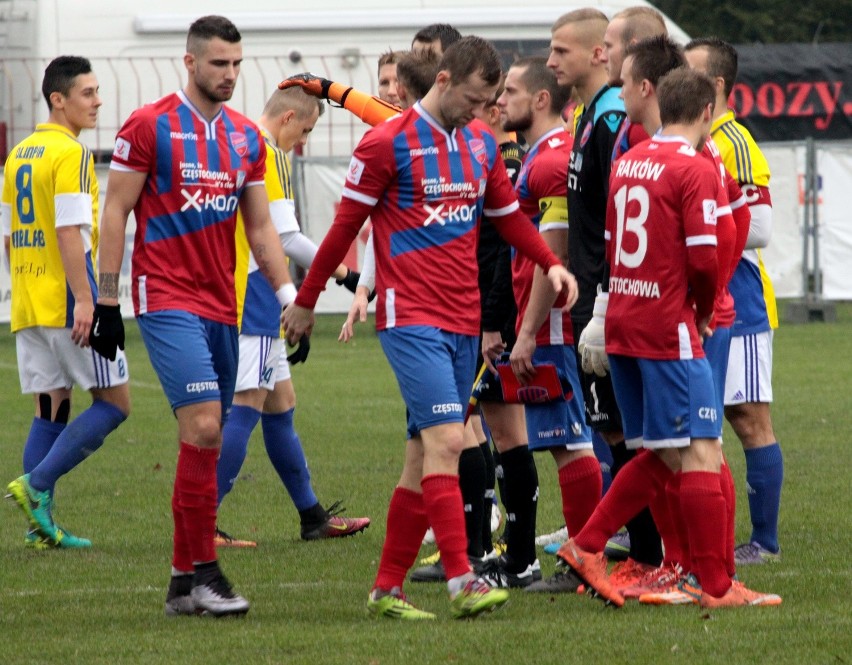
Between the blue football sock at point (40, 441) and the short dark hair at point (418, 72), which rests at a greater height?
the short dark hair at point (418, 72)

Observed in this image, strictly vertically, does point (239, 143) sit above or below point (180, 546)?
above

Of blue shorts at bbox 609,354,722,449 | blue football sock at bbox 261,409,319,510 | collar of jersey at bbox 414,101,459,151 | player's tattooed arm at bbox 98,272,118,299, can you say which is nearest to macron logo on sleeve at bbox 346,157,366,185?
collar of jersey at bbox 414,101,459,151

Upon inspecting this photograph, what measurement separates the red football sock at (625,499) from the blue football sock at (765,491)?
45.0 inches

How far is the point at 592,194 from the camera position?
613 cm

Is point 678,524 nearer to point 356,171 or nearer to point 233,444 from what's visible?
point 356,171

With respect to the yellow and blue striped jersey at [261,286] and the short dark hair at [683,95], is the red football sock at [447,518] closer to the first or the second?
the short dark hair at [683,95]

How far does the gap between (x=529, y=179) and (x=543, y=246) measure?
2.02 ft

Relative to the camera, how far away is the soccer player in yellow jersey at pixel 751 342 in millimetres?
6598

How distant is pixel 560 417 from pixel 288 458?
1979mm

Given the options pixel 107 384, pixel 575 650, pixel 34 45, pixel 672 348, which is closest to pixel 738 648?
pixel 575 650

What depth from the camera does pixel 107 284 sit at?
19.4 feet

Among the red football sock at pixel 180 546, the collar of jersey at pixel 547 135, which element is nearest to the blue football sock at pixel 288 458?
the red football sock at pixel 180 546

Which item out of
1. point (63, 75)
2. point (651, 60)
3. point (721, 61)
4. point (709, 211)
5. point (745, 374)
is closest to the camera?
point (709, 211)

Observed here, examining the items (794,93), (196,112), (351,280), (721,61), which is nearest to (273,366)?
(351,280)
